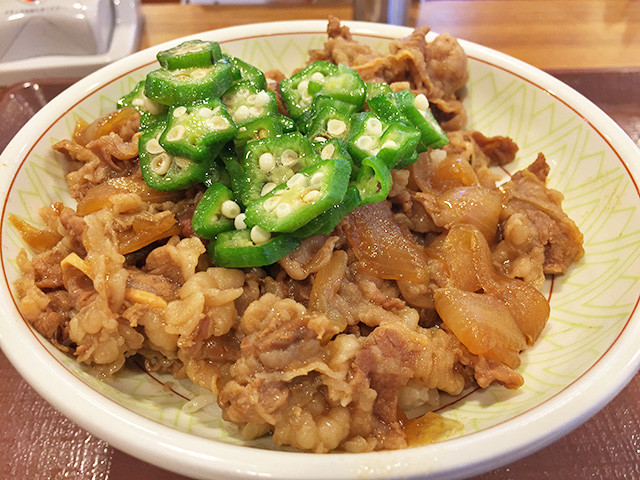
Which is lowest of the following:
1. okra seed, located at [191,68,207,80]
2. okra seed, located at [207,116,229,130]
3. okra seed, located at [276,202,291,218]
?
okra seed, located at [276,202,291,218]

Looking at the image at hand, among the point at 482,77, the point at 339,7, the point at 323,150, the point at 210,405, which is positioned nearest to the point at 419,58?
the point at 482,77

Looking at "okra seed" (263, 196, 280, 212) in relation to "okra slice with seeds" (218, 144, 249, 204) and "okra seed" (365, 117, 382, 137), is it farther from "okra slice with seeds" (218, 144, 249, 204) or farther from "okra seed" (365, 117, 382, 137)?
"okra seed" (365, 117, 382, 137)

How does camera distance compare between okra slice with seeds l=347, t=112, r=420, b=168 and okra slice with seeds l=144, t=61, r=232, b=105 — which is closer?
okra slice with seeds l=347, t=112, r=420, b=168

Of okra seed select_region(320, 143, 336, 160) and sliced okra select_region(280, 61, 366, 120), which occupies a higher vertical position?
sliced okra select_region(280, 61, 366, 120)

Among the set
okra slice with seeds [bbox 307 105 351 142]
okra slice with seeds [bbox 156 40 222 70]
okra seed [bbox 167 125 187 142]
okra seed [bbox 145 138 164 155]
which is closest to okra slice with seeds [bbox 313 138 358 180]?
okra slice with seeds [bbox 307 105 351 142]

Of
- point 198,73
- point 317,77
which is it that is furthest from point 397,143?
point 198,73

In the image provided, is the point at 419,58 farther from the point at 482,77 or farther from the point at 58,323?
the point at 58,323

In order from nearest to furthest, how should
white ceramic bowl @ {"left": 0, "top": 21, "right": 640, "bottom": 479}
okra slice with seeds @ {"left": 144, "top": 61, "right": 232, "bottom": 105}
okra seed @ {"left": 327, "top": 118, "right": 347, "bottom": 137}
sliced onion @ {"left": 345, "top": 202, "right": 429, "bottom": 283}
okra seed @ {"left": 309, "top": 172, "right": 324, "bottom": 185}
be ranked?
white ceramic bowl @ {"left": 0, "top": 21, "right": 640, "bottom": 479} → okra seed @ {"left": 309, "top": 172, "right": 324, "bottom": 185} → sliced onion @ {"left": 345, "top": 202, "right": 429, "bottom": 283} → okra seed @ {"left": 327, "top": 118, "right": 347, "bottom": 137} → okra slice with seeds @ {"left": 144, "top": 61, "right": 232, "bottom": 105}
